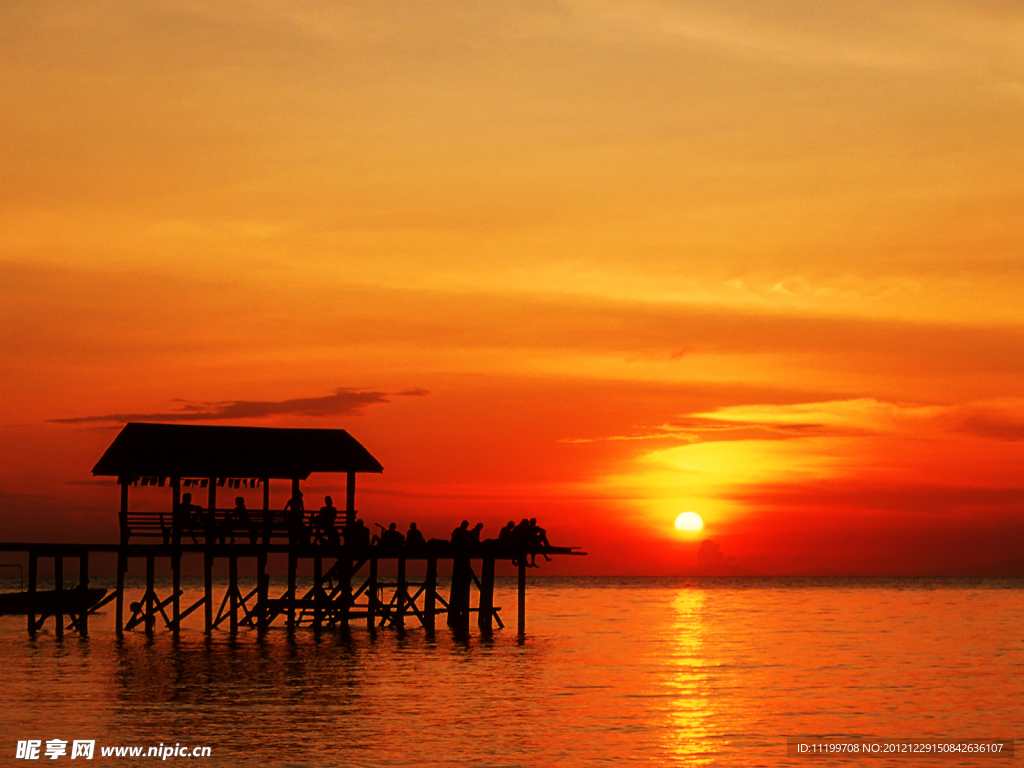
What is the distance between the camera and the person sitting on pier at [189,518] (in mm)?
45250

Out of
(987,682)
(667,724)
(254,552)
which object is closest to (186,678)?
(254,552)

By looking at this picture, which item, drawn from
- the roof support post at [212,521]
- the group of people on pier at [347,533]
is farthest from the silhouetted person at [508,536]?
the roof support post at [212,521]

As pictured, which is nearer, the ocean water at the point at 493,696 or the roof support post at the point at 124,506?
the ocean water at the point at 493,696

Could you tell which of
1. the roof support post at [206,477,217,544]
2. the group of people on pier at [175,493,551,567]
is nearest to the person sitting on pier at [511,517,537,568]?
the group of people on pier at [175,493,551,567]

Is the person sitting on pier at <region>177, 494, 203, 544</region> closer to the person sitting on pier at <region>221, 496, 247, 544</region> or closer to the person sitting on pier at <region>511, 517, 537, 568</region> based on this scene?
the person sitting on pier at <region>221, 496, 247, 544</region>

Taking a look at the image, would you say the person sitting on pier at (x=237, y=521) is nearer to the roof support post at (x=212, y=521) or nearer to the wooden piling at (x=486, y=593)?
the roof support post at (x=212, y=521)

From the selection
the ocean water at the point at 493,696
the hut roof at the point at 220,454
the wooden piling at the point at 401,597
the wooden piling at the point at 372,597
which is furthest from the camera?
the wooden piling at the point at 401,597

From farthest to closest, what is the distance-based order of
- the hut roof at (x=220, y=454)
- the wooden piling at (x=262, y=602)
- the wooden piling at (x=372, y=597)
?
the wooden piling at (x=372, y=597)
the wooden piling at (x=262, y=602)
the hut roof at (x=220, y=454)

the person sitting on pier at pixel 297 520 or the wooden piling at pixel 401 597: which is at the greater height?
the person sitting on pier at pixel 297 520

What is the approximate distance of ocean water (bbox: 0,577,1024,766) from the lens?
85.3 ft

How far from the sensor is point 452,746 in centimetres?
2609

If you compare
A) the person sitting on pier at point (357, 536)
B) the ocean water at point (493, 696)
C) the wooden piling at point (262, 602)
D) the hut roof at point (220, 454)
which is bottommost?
the ocean water at point (493, 696)

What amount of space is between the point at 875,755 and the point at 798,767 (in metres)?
2.13

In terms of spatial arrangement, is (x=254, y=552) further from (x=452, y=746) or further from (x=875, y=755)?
(x=875, y=755)
